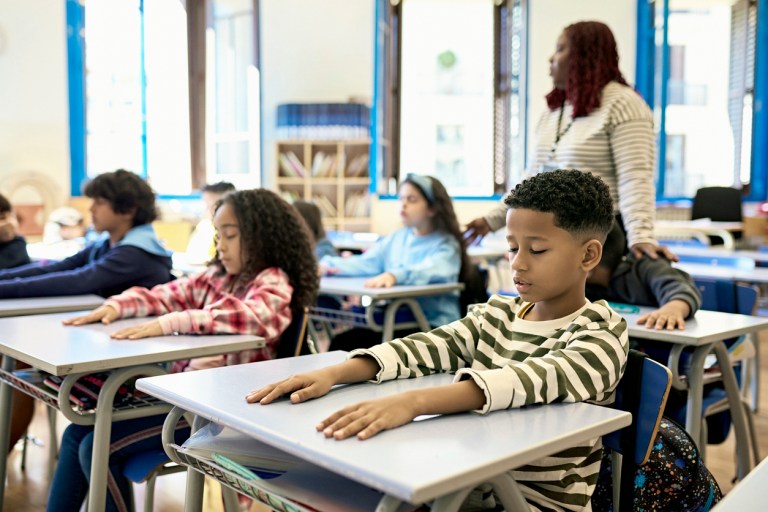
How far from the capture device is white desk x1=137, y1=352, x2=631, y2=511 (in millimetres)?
927

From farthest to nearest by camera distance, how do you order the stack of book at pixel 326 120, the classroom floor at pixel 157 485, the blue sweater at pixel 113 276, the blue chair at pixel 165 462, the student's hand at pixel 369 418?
1. the stack of book at pixel 326 120
2. the blue sweater at pixel 113 276
3. the classroom floor at pixel 157 485
4. the blue chair at pixel 165 462
5. the student's hand at pixel 369 418

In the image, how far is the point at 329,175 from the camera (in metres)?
6.97

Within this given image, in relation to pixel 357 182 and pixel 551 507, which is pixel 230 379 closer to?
pixel 551 507

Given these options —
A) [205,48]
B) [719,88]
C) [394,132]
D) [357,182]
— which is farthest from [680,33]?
[205,48]

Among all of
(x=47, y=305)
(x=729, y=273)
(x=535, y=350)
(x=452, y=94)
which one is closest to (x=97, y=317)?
(x=47, y=305)

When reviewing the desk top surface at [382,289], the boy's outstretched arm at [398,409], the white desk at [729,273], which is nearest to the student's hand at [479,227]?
the desk top surface at [382,289]

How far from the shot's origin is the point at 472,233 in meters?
2.83

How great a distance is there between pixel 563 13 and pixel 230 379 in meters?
6.97

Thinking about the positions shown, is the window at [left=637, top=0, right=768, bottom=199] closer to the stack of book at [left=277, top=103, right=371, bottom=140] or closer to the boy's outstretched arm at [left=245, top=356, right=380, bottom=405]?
the stack of book at [left=277, top=103, right=371, bottom=140]

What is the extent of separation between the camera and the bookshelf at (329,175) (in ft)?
22.7

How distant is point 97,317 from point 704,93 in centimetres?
732

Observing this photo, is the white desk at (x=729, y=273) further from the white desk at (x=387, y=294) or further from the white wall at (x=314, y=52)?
the white wall at (x=314, y=52)

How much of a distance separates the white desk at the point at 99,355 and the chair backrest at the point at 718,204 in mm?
6100

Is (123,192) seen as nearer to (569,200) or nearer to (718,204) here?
(569,200)
